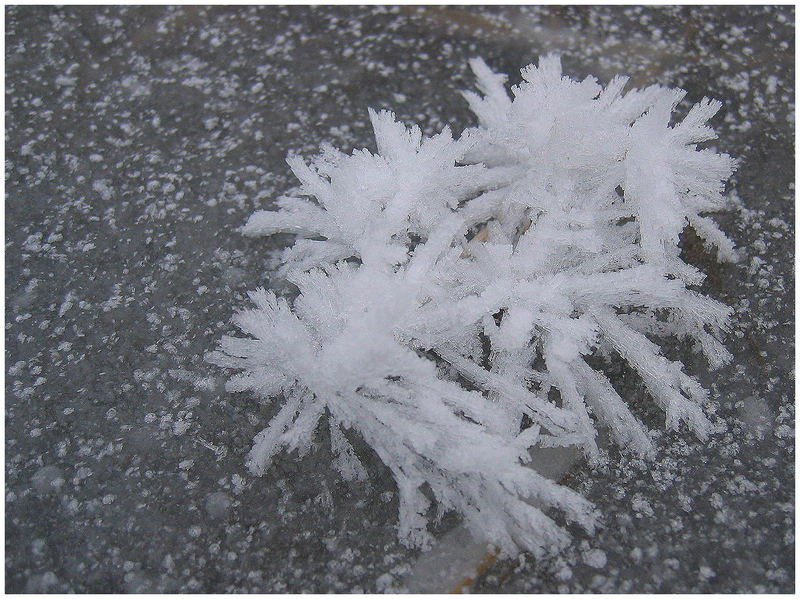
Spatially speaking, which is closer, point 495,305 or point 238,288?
point 495,305

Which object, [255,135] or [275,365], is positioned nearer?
[275,365]

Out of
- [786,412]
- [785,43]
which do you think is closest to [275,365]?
[786,412]

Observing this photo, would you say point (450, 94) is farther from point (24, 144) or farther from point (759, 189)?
point (24, 144)

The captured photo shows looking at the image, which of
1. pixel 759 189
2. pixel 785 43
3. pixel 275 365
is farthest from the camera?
pixel 785 43
